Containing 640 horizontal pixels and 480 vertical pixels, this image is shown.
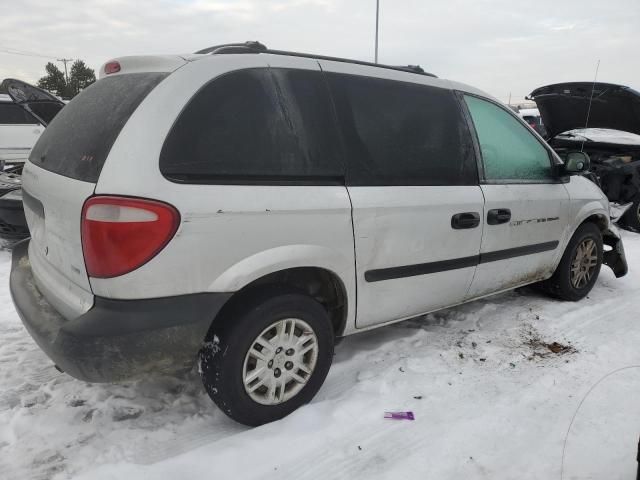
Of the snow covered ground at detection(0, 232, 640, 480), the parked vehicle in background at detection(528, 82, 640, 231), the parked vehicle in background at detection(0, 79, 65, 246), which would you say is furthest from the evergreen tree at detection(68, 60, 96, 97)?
the snow covered ground at detection(0, 232, 640, 480)

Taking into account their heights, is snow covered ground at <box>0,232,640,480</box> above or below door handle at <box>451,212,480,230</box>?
below

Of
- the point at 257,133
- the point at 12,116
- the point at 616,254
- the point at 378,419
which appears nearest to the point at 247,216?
the point at 257,133

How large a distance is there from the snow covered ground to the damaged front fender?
1283mm

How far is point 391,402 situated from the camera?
8.52 feet

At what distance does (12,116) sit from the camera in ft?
31.1

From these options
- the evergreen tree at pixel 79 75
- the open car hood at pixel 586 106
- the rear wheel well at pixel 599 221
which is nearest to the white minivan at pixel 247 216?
the rear wheel well at pixel 599 221

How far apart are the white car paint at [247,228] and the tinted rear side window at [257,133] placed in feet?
0.17

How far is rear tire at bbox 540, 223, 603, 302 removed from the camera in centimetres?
402

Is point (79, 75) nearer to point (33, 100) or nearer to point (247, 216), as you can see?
point (33, 100)

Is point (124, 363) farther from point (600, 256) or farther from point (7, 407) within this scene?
point (600, 256)

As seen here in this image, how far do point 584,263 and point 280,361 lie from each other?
318 centimetres

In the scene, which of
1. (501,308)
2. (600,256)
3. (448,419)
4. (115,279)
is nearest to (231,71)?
(115,279)

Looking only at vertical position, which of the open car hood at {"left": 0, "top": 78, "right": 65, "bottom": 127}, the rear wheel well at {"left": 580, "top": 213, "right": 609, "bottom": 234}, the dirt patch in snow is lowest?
the dirt patch in snow

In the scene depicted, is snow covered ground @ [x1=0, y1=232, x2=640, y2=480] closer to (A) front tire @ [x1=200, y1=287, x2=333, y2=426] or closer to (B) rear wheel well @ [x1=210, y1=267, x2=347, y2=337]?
(A) front tire @ [x1=200, y1=287, x2=333, y2=426]
